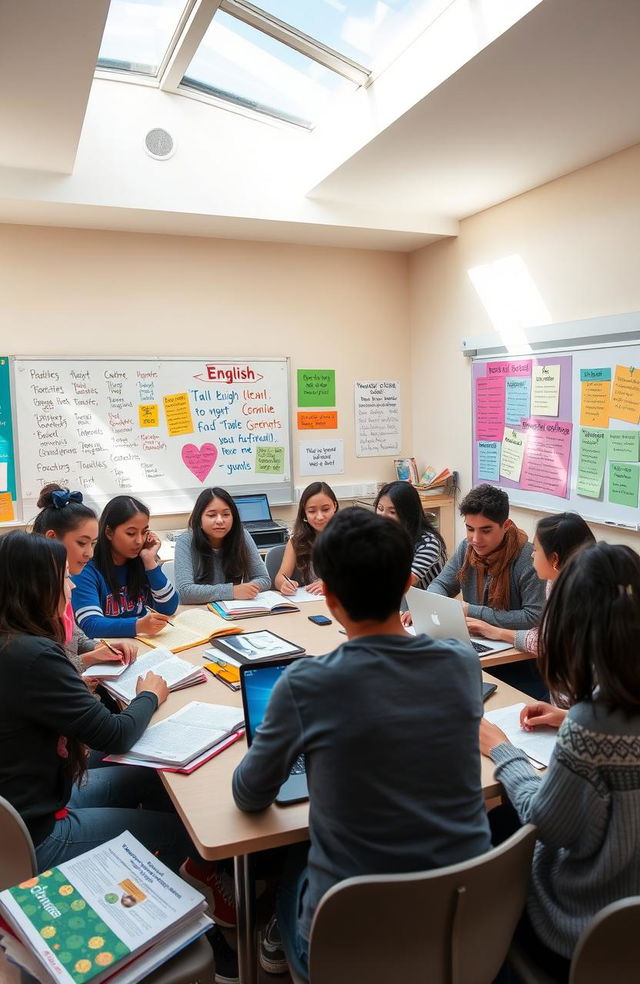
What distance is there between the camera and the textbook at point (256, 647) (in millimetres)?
2125

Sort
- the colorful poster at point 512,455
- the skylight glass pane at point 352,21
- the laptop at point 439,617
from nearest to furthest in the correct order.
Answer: the laptop at point 439,617, the skylight glass pane at point 352,21, the colorful poster at point 512,455

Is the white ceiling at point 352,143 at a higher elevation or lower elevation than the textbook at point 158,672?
higher

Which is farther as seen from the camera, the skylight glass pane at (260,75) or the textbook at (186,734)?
the skylight glass pane at (260,75)

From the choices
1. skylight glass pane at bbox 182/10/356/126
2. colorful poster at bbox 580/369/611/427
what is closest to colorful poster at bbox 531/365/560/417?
colorful poster at bbox 580/369/611/427

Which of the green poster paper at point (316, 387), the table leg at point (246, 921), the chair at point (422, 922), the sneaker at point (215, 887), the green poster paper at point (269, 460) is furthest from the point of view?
the green poster paper at point (316, 387)

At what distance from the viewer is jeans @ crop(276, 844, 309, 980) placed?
1.21 metres

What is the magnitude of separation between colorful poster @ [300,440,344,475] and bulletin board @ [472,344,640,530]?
0.94 m

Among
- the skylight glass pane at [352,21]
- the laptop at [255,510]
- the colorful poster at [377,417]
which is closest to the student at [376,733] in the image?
the skylight glass pane at [352,21]

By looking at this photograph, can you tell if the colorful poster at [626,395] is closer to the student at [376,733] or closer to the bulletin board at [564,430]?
the bulletin board at [564,430]

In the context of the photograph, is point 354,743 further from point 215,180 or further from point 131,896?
point 215,180

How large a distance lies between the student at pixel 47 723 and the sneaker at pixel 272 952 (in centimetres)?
26

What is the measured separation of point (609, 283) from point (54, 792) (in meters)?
3.11

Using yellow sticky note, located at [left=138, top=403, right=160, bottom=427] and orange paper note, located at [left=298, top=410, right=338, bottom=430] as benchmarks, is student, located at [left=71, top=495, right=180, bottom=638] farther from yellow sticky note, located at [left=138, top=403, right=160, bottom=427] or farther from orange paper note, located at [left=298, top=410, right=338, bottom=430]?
orange paper note, located at [left=298, top=410, right=338, bottom=430]

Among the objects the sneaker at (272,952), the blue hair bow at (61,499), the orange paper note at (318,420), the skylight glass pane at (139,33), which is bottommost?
the sneaker at (272,952)
